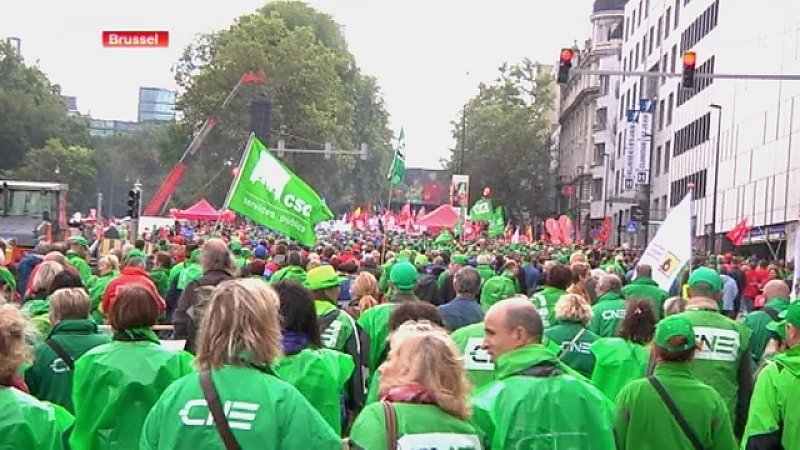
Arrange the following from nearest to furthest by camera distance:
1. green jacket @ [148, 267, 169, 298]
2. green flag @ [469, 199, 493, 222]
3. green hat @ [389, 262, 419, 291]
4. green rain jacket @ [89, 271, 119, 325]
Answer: green hat @ [389, 262, 419, 291] < green rain jacket @ [89, 271, 119, 325] < green jacket @ [148, 267, 169, 298] < green flag @ [469, 199, 493, 222]

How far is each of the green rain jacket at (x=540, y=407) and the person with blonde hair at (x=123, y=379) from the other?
1449 millimetres

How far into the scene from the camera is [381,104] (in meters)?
99.6

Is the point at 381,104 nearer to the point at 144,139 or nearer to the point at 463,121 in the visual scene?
the point at 463,121

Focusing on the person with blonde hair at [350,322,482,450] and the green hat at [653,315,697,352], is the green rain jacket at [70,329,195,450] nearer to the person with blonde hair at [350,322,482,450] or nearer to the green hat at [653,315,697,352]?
the person with blonde hair at [350,322,482,450]

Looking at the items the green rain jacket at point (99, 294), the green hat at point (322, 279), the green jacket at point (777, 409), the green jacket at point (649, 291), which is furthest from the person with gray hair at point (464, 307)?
the green jacket at point (777, 409)

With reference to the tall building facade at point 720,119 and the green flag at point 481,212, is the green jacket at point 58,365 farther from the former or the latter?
the green flag at point 481,212

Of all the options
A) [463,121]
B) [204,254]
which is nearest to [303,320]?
[204,254]

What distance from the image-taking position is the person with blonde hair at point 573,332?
8.65 meters

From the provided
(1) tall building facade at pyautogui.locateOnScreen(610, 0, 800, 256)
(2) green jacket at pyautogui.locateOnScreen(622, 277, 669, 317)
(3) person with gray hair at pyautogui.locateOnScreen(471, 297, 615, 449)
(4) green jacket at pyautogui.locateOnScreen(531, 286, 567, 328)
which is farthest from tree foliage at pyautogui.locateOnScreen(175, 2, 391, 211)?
(3) person with gray hair at pyautogui.locateOnScreen(471, 297, 615, 449)

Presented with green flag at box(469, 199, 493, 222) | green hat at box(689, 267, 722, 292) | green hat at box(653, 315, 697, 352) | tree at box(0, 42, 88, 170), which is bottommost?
green hat at box(653, 315, 697, 352)

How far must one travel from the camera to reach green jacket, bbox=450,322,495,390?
803 cm

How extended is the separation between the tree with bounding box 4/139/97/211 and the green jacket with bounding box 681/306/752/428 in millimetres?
81916

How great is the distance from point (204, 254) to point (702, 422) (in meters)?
5.14

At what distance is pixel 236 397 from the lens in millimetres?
4605
